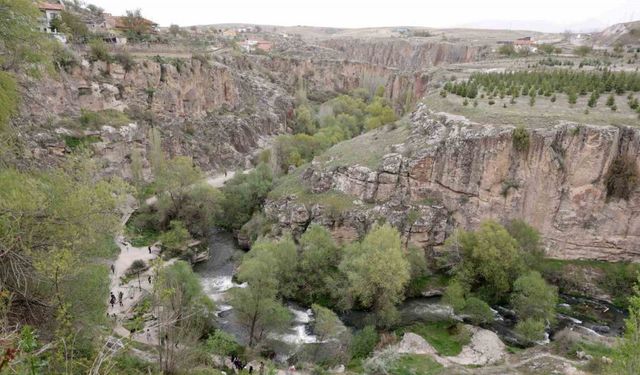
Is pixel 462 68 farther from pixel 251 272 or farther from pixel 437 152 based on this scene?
pixel 251 272

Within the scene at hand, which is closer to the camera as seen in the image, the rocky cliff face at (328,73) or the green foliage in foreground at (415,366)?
the green foliage in foreground at (415,366)

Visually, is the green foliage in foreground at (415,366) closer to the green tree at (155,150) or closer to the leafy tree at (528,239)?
the leafy tree at (528,239)

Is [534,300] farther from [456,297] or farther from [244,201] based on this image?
[244,201]

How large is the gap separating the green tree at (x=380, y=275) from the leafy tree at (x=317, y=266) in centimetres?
252

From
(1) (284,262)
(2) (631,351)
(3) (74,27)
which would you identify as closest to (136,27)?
(3) (74,27)

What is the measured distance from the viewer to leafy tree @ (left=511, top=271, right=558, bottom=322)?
26.2 meters

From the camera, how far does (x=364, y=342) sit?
24594 mm

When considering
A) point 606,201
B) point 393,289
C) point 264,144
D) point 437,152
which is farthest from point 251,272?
point 264,144

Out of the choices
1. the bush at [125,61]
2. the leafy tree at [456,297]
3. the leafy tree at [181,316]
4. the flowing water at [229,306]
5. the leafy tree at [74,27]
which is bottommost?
the flowing water at [229,306]

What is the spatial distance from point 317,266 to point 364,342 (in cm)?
656

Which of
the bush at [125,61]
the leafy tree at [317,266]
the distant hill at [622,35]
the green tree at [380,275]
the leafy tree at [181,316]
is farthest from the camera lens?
the distant hill at [622,35]

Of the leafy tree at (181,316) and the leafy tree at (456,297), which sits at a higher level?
the leafy tree at (181,316)

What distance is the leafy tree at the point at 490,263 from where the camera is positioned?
28375 mm

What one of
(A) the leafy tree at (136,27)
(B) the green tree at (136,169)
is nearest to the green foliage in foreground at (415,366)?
(B) the green tree at (136,169)
